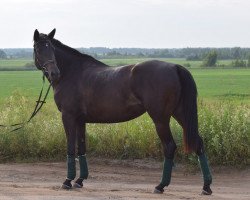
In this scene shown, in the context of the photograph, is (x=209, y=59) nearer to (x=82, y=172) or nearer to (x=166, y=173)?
(x=82, y=172)

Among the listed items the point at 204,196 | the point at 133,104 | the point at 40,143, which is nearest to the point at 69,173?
the point at 133,104

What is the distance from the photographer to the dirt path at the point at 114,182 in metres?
6.79

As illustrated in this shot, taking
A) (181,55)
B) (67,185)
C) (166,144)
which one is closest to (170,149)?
(166,144)

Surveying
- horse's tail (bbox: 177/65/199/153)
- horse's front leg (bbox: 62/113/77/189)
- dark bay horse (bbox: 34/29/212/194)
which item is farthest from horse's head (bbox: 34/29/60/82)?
horse's tail (bbox: 177/65/199/153)

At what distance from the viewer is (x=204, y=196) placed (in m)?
6.86

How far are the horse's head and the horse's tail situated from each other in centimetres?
179

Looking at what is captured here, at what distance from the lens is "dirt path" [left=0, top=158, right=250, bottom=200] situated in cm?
679

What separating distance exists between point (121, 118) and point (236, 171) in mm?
3174

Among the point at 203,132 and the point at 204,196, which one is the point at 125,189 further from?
the point at 203,132

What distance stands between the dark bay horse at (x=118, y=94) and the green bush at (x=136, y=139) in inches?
99.4

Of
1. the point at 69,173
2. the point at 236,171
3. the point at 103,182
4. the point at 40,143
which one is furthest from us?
the point at 40,143

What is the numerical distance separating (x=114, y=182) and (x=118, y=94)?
222 cm

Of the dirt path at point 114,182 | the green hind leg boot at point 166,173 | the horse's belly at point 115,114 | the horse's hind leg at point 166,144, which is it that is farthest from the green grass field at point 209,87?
the horse's hind leg at point 166,144

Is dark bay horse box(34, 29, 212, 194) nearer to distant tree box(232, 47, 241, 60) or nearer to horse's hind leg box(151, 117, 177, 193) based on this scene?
horse's hind leg box(151, 117, 177, 193)
